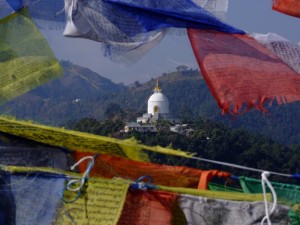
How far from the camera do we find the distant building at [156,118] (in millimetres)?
60600

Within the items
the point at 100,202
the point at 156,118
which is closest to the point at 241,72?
the point at 100,202

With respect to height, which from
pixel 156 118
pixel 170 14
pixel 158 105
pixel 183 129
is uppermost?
pixel 170 14

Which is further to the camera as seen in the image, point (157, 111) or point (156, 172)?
point (157, 111)

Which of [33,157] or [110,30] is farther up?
[110,30]

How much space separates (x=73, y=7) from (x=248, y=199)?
166 cm

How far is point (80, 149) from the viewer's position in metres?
4.57

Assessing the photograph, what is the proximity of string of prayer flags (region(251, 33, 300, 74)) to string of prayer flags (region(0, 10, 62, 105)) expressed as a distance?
45.2 inches

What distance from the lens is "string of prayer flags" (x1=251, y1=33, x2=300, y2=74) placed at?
177 inches

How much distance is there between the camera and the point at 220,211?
11.7 ft

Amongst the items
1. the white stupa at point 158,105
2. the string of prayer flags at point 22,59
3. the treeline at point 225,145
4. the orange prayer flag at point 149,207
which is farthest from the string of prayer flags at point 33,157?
the white stupa at point 158,105

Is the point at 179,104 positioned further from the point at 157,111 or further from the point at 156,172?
the point at 156,172

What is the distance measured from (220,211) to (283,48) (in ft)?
4.39

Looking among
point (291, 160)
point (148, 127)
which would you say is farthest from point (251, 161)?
point (148, 127)

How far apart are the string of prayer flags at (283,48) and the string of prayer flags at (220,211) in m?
1.21
